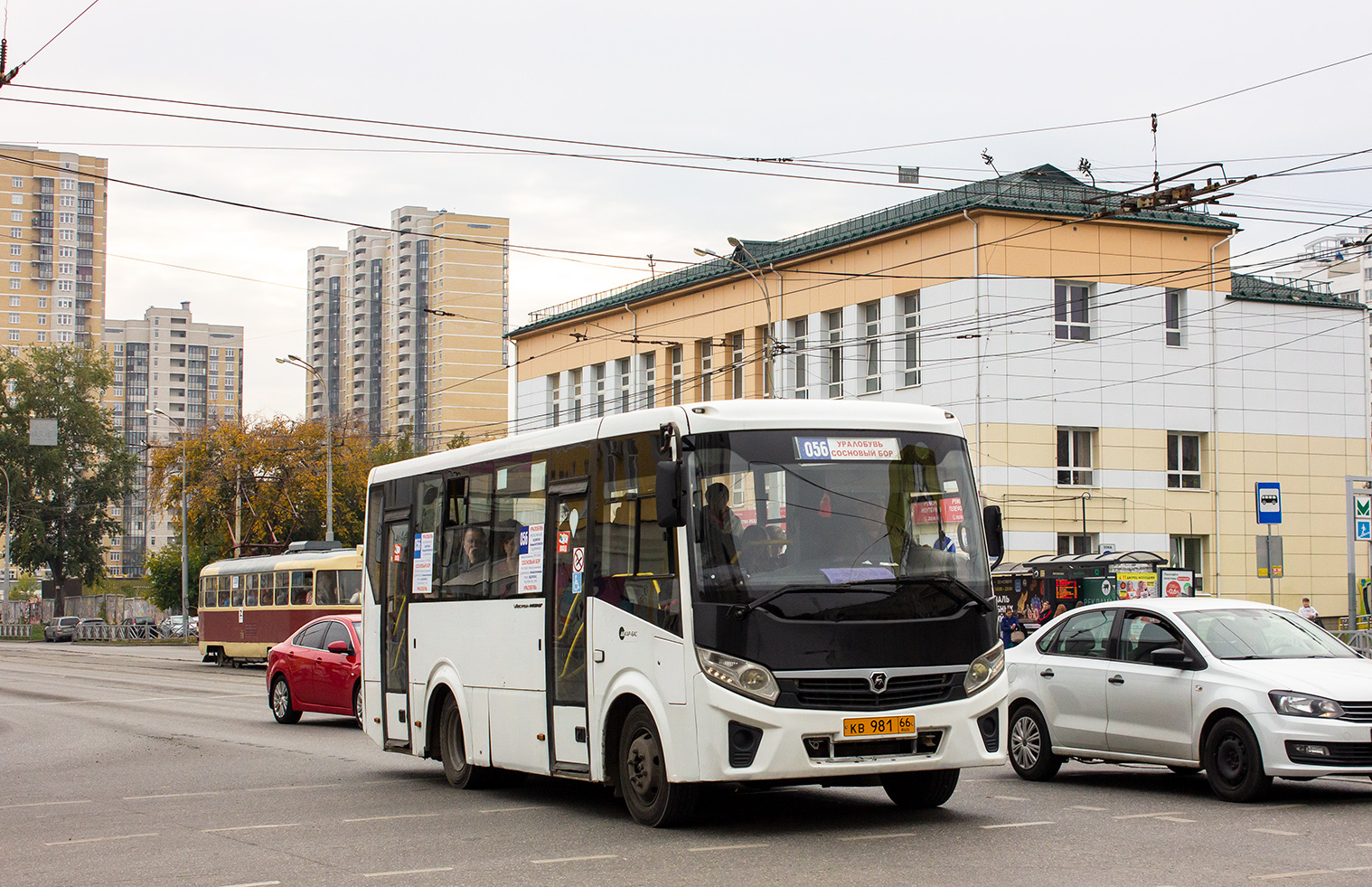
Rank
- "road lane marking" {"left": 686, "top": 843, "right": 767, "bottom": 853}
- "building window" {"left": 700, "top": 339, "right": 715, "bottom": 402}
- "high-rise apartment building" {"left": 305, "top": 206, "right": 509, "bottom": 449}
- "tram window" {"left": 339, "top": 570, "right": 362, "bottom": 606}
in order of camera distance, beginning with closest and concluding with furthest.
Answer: "road lane marking" {"left": 686, "top": 843, "right": 767, "bottom": 853}, "tram window" {"left": 339, "top": 570, "right": 362, "bottom": 606}, "building window" {"left": 700, "top": 339, "right": 715, "bottom": 402}, "high-rise apartment building" {"left": 305, "top": 206, "right": 509, "bottom": 449}

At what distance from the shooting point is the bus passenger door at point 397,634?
1430 centimetres

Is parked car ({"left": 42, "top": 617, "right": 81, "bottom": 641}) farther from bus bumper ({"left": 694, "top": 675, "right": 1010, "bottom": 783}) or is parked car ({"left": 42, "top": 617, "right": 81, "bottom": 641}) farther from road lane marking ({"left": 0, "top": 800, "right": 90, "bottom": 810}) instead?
bus bumper ({"left": 694, "top": 675, "right": 1010, "bottom": 783})

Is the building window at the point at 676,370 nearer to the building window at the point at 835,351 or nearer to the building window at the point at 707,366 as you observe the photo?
the building window at the point at 707,366

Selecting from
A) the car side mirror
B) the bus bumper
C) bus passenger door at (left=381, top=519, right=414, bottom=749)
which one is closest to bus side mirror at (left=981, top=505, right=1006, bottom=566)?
the bus bumper

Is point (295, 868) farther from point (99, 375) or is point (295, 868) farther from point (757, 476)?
point (99, 375)

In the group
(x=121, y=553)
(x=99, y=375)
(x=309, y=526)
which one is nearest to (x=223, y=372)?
(x=121, y=553)

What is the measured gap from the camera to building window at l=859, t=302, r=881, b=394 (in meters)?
45.6

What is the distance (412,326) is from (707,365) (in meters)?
107

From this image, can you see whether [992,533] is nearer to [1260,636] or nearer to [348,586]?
[1260,636]

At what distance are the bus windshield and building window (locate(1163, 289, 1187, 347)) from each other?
3645 cm

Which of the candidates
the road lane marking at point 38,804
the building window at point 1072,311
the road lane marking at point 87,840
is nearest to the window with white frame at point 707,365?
the building window at point 1072,311

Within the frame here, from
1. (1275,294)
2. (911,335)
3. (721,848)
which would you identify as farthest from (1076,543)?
(721,848)

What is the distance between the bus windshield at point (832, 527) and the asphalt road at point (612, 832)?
1.49 metres

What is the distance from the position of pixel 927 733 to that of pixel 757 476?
1939mm
